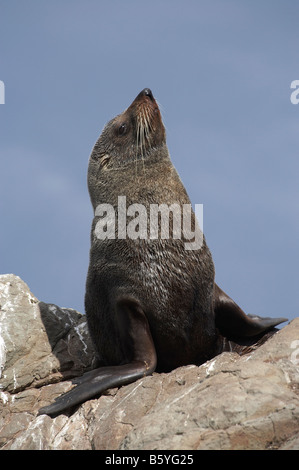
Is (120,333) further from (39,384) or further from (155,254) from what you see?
(39,384)

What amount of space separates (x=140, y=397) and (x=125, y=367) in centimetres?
80

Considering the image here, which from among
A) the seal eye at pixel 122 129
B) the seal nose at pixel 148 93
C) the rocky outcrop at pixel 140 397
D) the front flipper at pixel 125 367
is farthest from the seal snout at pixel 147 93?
the rocky outcrop at pixel 140 397

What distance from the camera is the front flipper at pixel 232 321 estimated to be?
32.2 feet

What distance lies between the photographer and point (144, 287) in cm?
895

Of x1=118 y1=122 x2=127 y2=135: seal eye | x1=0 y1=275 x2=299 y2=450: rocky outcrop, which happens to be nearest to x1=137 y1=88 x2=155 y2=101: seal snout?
x1=118 y1=122 x2=127 y2=135: seal eye

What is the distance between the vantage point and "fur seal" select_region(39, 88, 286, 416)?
28.9ft

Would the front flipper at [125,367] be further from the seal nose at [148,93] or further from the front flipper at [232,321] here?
the seal nose at [148,93]

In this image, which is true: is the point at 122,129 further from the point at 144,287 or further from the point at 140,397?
the point at 140,397

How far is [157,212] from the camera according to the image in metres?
9.44

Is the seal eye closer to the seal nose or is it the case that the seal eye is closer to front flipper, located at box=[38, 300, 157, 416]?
the seal nose

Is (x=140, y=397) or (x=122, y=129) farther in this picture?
(x=122, y=129)

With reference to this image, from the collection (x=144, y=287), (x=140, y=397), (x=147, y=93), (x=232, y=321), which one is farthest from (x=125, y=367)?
(x=147, y=93)
